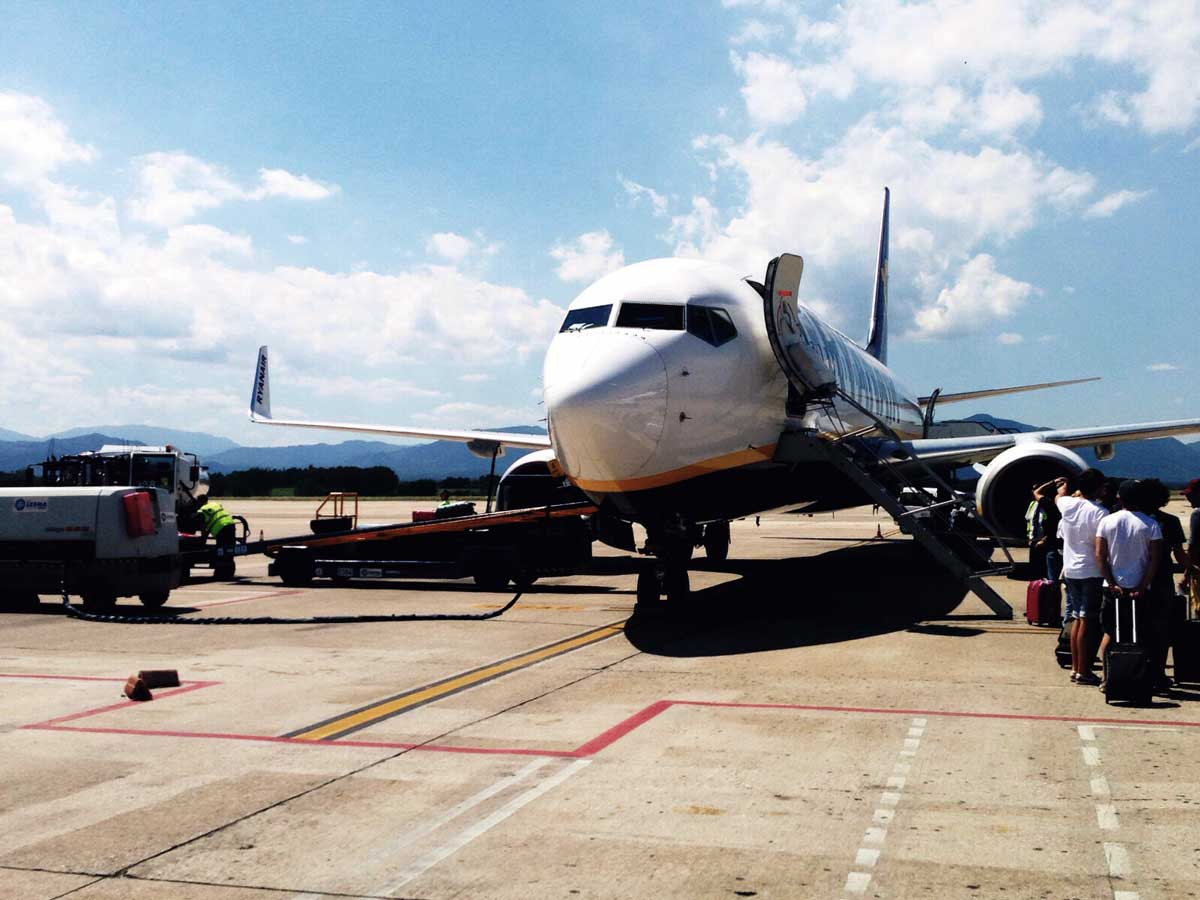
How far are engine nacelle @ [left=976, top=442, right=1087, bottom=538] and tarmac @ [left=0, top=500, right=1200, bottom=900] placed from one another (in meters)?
4.55

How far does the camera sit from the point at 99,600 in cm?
1413

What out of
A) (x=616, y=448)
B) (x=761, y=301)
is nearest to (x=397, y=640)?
(x=616, y=448)

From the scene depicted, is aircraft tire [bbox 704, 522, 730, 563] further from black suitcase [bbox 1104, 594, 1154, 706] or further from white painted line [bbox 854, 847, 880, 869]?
white painted line [bbox 854, 847, 880, 869]

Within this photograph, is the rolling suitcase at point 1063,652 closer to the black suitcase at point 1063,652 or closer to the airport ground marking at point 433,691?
the black suitcase at point 1063,652

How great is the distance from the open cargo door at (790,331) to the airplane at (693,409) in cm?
2

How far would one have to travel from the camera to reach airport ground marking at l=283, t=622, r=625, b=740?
23.4ft

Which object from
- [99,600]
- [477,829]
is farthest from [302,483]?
[477,829]

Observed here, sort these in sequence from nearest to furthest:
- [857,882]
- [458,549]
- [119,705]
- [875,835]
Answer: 1. [857,882]
2. [875,835]
3. [119,705]
4. [458,549]

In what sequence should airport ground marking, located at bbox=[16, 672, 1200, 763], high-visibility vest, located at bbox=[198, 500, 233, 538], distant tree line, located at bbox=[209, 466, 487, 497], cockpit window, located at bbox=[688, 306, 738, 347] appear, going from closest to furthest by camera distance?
airport ground marking, located at bbox=[16, 672, 1200, 763], cockpit window, located at bbox=[688, 306, 738, 347], high-visibility vest, located at bbox=[198, 500, 233, 538], distant tree line, located at bbox=[209, 466, 487, 497]

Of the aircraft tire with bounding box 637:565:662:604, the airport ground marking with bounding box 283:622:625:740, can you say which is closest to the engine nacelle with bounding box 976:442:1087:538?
the aircraft tire with bounding box 637:565:662:604

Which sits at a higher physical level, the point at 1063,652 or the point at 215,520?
the point at 215,520

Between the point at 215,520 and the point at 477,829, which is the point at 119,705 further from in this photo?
the point at 215,520

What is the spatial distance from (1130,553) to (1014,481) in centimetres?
839

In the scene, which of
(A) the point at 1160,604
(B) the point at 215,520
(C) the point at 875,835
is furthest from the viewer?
(B) the point at 215,520
